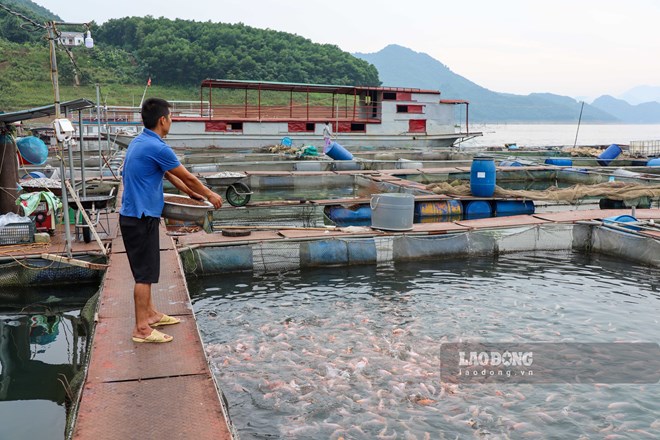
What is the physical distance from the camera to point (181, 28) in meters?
97.8

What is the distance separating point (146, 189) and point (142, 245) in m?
0.57

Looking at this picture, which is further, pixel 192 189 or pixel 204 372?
pixel 192 189

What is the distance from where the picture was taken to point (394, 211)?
1205 centimetres

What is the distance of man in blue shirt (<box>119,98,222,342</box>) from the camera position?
5.10 meters

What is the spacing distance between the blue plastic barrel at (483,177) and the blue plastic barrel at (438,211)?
2.76 ft

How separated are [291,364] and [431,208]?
1031cm

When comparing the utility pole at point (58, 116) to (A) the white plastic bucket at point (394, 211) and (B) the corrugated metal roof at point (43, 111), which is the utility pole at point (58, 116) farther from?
(A) the white plastic bucket at point (394, 211)

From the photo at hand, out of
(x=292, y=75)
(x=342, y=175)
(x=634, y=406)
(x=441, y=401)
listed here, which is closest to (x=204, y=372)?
(x=441, y=401)

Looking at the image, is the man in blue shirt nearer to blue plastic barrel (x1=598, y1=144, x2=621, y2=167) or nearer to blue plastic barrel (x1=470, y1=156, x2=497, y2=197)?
blue plastic barrel (x1=470, y1=156, x2=497, y2=197)

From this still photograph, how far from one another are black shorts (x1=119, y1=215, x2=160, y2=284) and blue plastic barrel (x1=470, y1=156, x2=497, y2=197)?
13161 mm

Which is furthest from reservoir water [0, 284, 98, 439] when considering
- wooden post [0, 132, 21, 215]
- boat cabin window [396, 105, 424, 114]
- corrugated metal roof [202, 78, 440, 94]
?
boat cabin window [396, 105, 424, 114]

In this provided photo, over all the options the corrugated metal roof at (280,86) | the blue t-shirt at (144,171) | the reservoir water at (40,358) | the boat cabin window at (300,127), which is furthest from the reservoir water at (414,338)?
the boat cabin window at (300,127)

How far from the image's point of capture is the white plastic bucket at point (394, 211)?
12.0 m

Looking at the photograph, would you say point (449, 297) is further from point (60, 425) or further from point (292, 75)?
point (292, 75)
